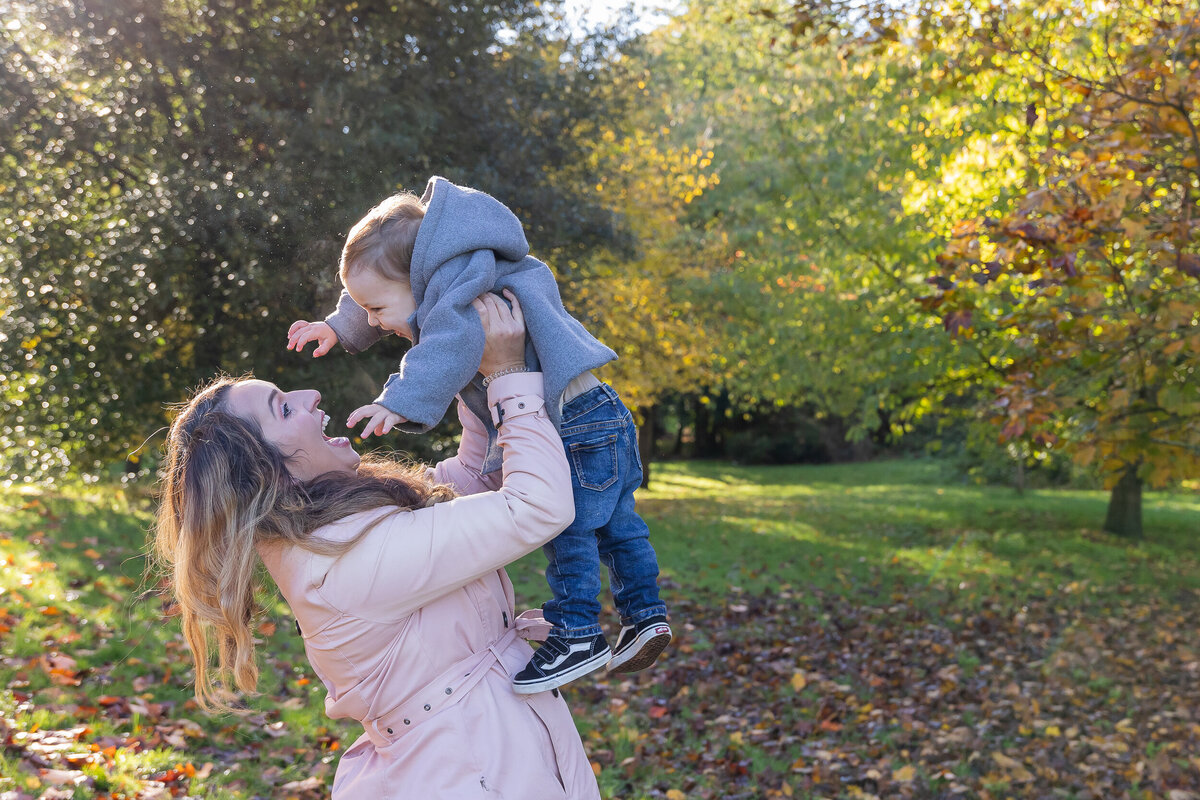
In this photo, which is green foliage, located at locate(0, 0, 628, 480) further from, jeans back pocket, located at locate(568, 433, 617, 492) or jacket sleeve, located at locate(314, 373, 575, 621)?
jacket sleeve, located at locate(314, 373, 575, 621)

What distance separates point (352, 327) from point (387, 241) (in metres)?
0.37

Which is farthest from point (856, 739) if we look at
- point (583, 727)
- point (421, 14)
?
point (421, 14)

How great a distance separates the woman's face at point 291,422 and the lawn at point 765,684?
221 cm

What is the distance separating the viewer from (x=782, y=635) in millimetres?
8898

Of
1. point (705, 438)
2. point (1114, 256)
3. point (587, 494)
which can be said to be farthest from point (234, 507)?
point (705, 438)

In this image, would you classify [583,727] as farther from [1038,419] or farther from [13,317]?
[13,317]

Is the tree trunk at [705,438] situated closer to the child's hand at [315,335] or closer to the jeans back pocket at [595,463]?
the child's hand at [315,335]

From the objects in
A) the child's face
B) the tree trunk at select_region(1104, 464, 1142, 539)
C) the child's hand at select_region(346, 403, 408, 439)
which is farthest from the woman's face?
the tree trunk at select_region(1104, 464, 1142, 539)

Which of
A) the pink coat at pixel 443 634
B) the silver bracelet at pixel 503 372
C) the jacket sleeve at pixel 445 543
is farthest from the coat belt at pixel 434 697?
the silver bracelet at pixel 503 372

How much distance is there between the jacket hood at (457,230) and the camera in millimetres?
2158

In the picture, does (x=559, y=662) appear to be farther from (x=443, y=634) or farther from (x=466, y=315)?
(x=466, y=315)

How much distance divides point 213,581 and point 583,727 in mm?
4473

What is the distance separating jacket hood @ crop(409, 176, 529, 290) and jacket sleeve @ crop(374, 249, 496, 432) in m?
0.05

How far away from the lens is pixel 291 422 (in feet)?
6.88
